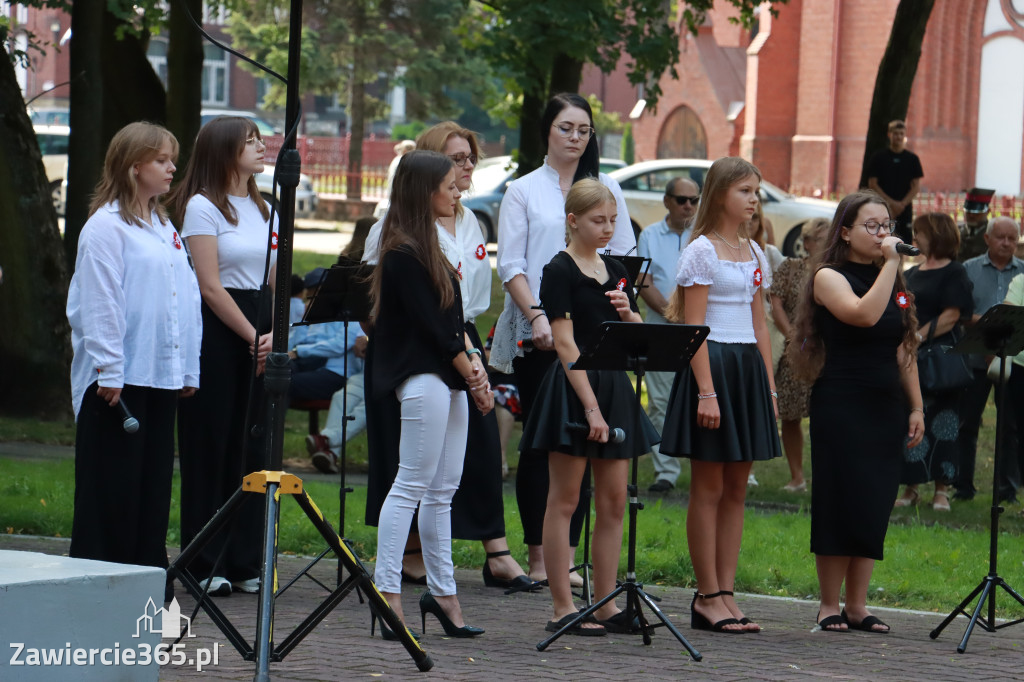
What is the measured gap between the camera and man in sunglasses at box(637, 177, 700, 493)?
1064 cm

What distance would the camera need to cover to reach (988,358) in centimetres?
1106

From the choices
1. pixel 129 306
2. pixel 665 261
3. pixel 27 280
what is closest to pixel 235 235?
pixel 129 306

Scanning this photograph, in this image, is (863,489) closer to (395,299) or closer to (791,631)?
(791,631)

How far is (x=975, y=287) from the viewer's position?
35.9 feet

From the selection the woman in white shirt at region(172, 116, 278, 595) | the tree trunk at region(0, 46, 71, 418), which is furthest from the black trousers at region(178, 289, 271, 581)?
the tree trunk at region(0, 46, 71, 418)

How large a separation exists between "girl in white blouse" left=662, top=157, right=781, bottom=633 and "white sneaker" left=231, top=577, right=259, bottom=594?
2112mm

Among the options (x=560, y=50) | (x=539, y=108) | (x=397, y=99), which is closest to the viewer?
(x=560, y=50)

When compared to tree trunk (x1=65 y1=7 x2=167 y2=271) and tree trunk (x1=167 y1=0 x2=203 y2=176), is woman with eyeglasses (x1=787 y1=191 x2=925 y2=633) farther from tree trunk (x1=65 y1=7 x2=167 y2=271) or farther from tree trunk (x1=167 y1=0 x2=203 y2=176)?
tree trunk (x1=167 y1=0 x2=203 y2=176)

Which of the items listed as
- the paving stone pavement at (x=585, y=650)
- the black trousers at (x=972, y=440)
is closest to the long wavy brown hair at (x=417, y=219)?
the paving stone pavement at (x=585, y=650)

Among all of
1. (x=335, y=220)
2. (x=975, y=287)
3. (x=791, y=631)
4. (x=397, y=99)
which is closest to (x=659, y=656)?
(x=791, y=631)

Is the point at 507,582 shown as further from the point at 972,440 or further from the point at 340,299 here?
the point at 972,440

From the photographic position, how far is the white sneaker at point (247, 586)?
708 centimetres

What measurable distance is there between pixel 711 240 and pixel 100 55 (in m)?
8.70

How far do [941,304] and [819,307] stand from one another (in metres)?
3.57
